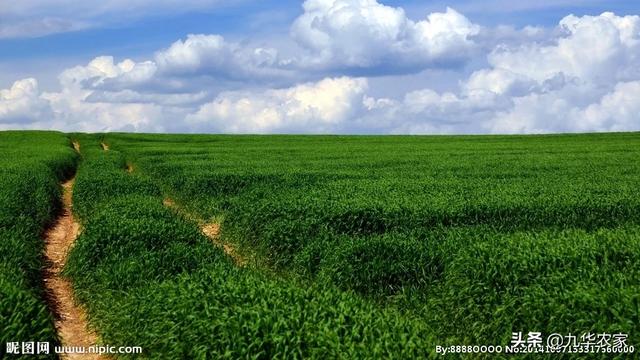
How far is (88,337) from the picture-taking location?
1141cm

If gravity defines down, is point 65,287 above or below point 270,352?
below

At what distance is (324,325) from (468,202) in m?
10.5

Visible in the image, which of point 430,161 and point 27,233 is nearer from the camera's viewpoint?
point 27,233

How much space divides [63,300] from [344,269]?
600 centimetres

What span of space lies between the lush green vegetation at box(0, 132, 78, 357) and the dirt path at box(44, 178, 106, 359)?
0.41 metres

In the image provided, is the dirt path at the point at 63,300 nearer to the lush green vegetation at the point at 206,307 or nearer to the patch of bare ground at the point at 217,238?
the lush green vegetation at the point at 206,307

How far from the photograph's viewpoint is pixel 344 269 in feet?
41.0

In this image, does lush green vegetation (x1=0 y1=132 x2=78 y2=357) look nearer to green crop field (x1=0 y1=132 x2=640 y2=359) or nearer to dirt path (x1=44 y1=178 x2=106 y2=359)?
green crop field (x1=0 y1=132 x2=640 y2=359)

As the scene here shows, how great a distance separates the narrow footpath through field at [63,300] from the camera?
1131 cm

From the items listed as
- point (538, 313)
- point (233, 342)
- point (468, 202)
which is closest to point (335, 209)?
point (468, 202)

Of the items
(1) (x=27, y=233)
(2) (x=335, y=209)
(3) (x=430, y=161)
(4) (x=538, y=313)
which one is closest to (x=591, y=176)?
(3) (x=430, y=161)

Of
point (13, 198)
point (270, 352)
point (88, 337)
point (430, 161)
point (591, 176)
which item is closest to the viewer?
point (270, 352)

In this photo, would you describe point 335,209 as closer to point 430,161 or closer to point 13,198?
point 13,198

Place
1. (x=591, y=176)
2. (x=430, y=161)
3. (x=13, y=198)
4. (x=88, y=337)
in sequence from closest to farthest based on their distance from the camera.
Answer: (x=88, y=337)
(x=13, y=198)
(x=591, y=176)
(x=430, y=161)
